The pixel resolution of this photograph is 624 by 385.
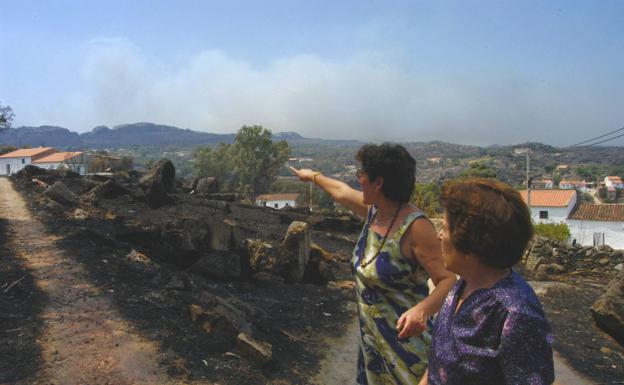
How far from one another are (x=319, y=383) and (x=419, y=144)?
190215 millimetres

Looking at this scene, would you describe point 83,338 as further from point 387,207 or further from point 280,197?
point 280,197

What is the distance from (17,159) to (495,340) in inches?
3153

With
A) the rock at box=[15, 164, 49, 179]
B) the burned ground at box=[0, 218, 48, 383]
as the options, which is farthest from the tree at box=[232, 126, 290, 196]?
the burned ground at box=[0, 218, 48, 383]

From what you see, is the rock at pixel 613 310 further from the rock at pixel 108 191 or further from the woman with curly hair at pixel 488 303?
the rock at pixel 108 191

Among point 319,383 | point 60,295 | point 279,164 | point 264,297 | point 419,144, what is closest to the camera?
point 319,383

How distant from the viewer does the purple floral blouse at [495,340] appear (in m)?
1.45

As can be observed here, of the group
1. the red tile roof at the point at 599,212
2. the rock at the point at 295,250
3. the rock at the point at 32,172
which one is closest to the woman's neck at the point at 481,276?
the rock at the point at 295,250

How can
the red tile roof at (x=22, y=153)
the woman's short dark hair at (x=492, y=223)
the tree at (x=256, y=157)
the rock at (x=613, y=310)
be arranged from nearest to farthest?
1. the woman's short dark hair at (x=492, y=223)
2. the rock at (x=613, y=310)
3. the tree at (x=256, y=157)
4. the red tile roof at (x=22, y=153)

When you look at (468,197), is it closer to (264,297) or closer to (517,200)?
(517,200)

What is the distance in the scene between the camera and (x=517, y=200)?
1.63m

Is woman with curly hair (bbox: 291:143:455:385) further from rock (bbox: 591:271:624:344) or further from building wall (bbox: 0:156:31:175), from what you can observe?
building wall (bbox: 0:156:31:175)

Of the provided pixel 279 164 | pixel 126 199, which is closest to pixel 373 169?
pixel 126 199

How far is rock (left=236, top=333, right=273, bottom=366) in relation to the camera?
16.4 feet

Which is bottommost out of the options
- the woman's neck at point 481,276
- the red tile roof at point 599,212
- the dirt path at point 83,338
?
the red tile roof at point 599,212
